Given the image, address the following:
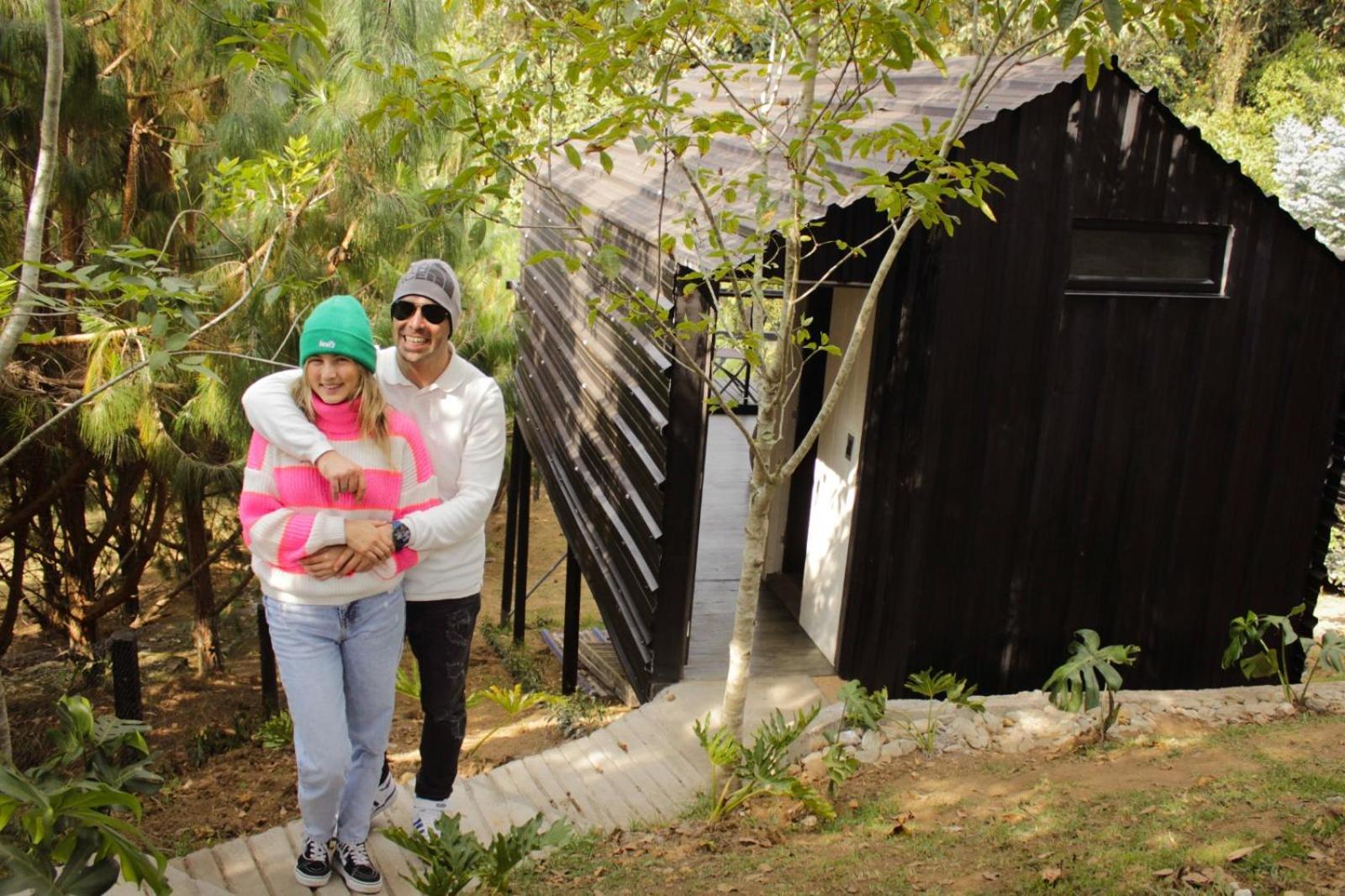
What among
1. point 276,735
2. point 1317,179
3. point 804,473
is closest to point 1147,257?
point 804,473

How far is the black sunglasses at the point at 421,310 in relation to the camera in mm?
3445

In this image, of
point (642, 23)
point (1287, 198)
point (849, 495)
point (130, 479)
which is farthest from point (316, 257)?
point (1287, 198)

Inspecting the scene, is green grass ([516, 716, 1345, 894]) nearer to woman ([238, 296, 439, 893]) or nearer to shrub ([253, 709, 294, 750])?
woman ([238, 296, 439, 893])

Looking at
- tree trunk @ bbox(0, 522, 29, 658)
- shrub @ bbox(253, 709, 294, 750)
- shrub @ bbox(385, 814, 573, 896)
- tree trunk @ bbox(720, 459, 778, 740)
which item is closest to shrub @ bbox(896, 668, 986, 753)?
tree trunk @ bbox(720, 459, 778, 740)

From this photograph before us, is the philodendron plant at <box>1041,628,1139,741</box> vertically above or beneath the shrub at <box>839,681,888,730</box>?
above

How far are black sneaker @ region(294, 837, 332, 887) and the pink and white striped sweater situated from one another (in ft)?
2.74

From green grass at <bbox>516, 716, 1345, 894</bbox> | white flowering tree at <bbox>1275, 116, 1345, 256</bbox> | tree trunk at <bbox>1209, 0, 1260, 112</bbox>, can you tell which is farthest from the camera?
tree trunk at <bbox>1209, 0, 1260, 112</bbox>

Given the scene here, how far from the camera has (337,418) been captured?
10.7 feet

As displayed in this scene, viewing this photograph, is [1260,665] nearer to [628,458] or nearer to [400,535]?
[628,458]

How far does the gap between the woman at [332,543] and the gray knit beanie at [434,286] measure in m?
0.20

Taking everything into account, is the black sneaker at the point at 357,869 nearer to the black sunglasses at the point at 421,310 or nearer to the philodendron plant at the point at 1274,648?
the black sunglasses at the point at 421,310

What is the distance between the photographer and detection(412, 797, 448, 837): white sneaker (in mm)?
3762

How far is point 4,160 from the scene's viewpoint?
260 inches

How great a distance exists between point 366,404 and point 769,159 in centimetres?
313
